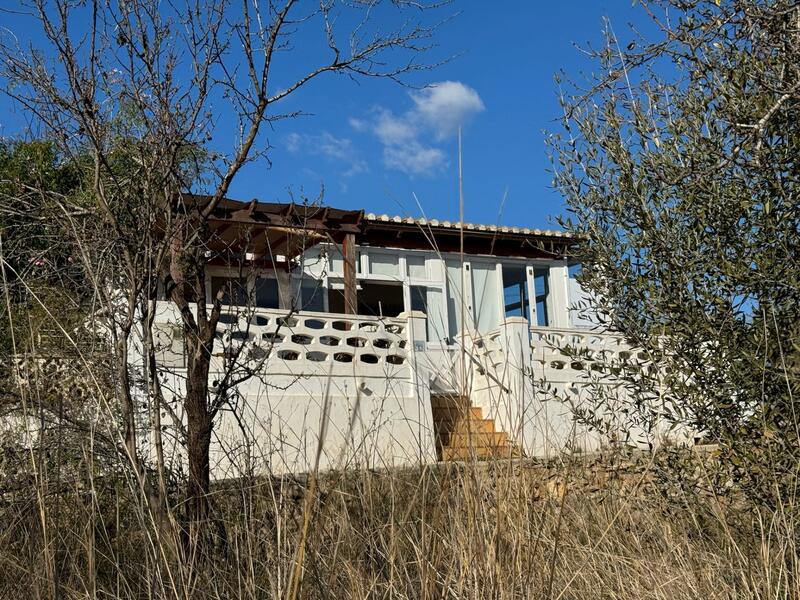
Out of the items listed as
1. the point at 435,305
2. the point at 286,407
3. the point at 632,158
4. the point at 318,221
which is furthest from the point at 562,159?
the point at 435,305

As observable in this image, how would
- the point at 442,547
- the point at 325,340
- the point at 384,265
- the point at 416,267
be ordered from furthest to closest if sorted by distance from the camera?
the point at 416,267 < the point at 384,265 < the point at 325,340 < the point at 442,547

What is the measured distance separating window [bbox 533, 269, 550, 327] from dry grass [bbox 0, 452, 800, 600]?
454 inches

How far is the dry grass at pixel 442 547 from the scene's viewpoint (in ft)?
7.30

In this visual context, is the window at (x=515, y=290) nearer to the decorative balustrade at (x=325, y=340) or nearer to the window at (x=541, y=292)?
the window at (x=541, y=292)

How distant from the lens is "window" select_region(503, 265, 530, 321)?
15516 millimetres

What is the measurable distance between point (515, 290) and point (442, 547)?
12.9 metres

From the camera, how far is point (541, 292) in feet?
51.5

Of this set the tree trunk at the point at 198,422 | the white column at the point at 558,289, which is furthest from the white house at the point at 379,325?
the tree trunk at the point at 198,422

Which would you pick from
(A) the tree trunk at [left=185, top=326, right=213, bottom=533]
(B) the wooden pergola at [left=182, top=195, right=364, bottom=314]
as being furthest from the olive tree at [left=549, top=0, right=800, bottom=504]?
(B) the wooden pergola at [left=182, top=195, right=364, bottom=314]

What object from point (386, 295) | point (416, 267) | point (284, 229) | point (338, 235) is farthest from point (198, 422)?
point (386, 295)

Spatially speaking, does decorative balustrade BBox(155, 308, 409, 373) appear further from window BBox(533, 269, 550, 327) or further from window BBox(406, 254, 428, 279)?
window BBox(533, 269, 550, 327)

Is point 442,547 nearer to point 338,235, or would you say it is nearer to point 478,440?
point 478,440

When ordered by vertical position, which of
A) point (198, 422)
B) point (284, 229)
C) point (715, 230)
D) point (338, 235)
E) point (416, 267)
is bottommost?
point (198, 422)

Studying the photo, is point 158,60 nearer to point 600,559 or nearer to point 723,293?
point 723,293
